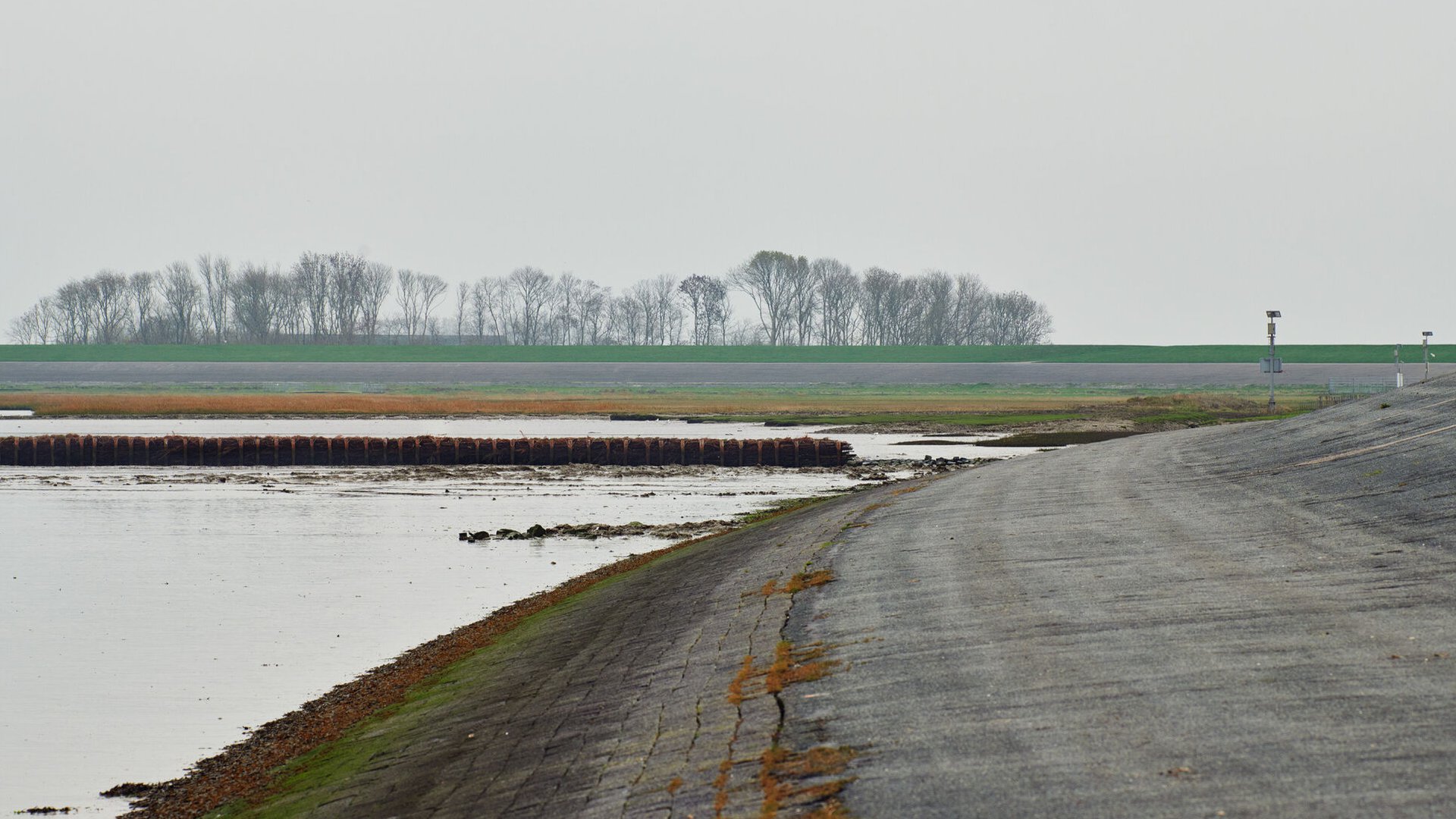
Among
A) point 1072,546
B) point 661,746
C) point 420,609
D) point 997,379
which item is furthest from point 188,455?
point 997,379

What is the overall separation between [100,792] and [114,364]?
13777 centimetres

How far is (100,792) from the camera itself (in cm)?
1193

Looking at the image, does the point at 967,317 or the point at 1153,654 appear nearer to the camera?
the point at 1153,654

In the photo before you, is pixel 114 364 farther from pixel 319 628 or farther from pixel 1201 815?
pixel 1201 815

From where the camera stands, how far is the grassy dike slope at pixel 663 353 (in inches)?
5512

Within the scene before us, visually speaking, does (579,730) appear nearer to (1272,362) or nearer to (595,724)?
(595,724)

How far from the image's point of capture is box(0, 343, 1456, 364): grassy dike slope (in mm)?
140000

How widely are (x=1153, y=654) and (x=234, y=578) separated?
16862 mm

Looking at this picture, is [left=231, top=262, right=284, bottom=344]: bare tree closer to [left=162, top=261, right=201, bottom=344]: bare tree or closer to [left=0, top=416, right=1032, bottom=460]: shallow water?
[left=162, top=261, right=201, bottom=344]: bare tree

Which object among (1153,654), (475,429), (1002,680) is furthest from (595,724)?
(475,429)

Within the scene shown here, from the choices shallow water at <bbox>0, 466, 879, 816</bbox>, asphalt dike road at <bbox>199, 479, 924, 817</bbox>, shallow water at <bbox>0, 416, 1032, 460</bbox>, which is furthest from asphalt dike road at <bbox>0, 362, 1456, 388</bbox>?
asphalt dike road at <bbox>199, 479, 924, 817</bbox>

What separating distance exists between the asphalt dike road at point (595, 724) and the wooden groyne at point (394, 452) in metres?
33.8

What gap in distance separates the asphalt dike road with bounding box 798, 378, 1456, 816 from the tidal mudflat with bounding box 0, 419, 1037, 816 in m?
6.32

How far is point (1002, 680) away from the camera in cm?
1076
